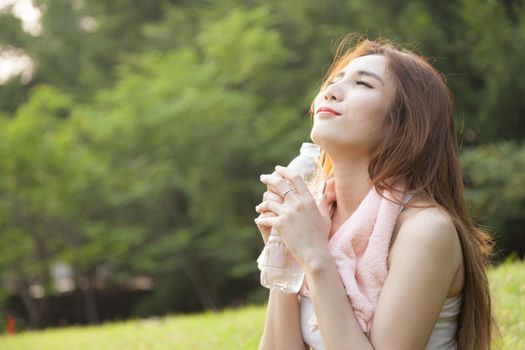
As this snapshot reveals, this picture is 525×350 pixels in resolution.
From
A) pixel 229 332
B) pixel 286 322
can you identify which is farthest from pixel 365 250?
pixel 229 332

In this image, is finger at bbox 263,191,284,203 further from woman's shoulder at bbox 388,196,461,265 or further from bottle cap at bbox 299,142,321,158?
woman's shoulder at bbox 388,196,461,265

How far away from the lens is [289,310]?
6.46ft

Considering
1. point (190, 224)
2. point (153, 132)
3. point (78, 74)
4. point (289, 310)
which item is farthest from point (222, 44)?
point (289, 310)

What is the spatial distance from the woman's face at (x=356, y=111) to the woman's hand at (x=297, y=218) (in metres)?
0.15

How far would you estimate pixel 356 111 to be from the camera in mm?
1854

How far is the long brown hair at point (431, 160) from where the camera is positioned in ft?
5.98

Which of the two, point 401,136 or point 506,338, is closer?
point 401,136

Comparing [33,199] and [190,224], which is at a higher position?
[33,199]

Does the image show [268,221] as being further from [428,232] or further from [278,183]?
[428,232]

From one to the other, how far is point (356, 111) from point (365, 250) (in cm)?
36

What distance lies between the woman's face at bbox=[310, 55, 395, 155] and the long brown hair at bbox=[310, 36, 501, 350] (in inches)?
0.9

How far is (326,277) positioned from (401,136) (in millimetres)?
428

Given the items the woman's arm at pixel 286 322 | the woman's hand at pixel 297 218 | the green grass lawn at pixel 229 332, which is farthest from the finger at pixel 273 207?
the green grass lawn at pixel 229 332

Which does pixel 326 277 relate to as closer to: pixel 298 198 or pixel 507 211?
pixel 298 198
